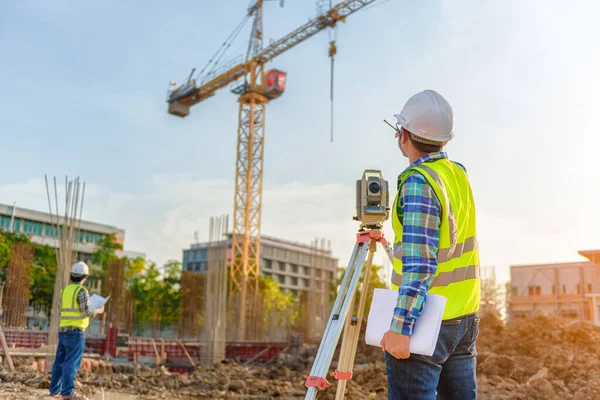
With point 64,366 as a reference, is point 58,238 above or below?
above

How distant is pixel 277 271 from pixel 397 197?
67.1 m

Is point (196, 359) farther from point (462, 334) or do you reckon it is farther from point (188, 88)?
point (188, 88)

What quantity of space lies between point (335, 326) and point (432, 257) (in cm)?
59

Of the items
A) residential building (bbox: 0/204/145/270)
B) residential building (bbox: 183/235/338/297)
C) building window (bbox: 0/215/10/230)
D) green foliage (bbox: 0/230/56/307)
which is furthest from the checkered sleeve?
residential building (bbox: 183/235/338/297)

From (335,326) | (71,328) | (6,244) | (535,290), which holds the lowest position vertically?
(71,328)

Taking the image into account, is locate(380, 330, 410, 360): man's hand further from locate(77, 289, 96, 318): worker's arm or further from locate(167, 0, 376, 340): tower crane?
locate(167, 0, 376, 340): tower crane

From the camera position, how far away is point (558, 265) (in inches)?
846

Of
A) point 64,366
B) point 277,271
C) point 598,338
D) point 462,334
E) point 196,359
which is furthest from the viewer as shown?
point 277,271

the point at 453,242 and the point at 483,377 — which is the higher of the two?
the point at 453,242

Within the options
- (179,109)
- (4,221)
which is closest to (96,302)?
(179,109)

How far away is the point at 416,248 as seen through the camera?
1.64m

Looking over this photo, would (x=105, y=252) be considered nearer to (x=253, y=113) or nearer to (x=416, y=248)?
(x=253, y=113)

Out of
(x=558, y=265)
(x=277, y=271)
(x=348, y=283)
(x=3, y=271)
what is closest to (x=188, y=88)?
(x=3, y=271)

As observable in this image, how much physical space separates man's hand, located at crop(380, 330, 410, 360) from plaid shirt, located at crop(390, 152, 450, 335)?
0.05 feet
